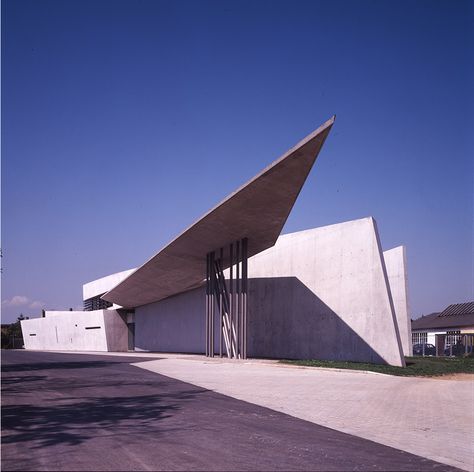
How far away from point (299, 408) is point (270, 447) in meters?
4.05

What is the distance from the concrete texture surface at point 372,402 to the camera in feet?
26.4

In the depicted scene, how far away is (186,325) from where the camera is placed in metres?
37.1

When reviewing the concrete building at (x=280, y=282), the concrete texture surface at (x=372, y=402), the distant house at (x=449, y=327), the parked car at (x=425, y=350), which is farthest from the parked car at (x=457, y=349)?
the concrete texture surface at (x=372, y=402)

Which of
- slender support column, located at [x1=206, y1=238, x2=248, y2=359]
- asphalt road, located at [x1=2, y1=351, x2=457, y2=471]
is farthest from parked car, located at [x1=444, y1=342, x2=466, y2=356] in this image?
asphalt road, located at [x1=2, y1=351, x2=457, y2=471]

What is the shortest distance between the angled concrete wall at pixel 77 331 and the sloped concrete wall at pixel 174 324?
163cm

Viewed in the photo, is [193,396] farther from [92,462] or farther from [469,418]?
[92,462]

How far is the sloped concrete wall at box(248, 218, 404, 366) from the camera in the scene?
2398 cm

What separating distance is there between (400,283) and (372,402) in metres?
19.8

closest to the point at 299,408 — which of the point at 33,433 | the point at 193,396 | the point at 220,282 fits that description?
the point at 193,396

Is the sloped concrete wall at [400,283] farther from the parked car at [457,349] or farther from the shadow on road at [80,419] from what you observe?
the shadow on road at [80,419]

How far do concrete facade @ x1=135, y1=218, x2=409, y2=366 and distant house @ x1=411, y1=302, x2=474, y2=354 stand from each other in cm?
953

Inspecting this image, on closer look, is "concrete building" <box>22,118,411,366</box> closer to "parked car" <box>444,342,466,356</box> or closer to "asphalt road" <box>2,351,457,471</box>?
"parked car" <box>444,342,466,356</box>

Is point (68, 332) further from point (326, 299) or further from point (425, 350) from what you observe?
point (425, 350)

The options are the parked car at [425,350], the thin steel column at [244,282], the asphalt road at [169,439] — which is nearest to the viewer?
the asphalt road at [169,439]
